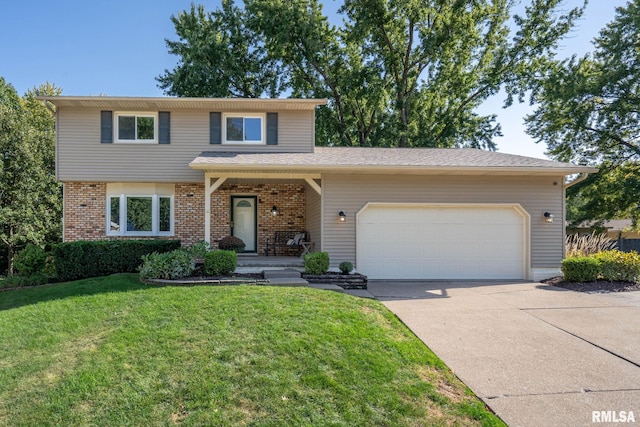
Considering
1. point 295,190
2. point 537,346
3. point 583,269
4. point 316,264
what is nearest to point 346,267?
point 316,264

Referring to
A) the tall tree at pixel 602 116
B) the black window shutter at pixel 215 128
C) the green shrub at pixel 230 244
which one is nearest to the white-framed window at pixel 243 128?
the black window shutter at pixel 215 128

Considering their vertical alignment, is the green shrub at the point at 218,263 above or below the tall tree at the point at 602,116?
below

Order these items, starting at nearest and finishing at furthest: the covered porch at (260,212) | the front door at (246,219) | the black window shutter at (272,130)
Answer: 1. the black window shutter at (272,130)
2. the covered porch at (260,212)
3. the front door at (246,219)

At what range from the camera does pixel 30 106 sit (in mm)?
21281

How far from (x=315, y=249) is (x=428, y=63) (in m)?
14.8

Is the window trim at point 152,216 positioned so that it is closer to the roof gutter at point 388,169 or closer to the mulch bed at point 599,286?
the roof gutter at point 388,169

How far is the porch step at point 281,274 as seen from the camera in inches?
345

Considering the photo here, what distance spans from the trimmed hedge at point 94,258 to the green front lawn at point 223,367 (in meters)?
3.08

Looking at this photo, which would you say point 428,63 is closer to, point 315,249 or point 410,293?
point 315,249

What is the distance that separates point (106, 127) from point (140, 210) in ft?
9.02

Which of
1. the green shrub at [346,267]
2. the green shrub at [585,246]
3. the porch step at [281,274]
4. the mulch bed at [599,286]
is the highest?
the green shrub at [585,246]

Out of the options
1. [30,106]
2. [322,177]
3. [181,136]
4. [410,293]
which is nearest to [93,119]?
[181,136]

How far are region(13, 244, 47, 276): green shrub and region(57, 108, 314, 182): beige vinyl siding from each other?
2.45 metres

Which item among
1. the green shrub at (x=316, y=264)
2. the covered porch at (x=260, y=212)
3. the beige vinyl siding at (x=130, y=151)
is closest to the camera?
the green shrub at (x=316, y=264)
